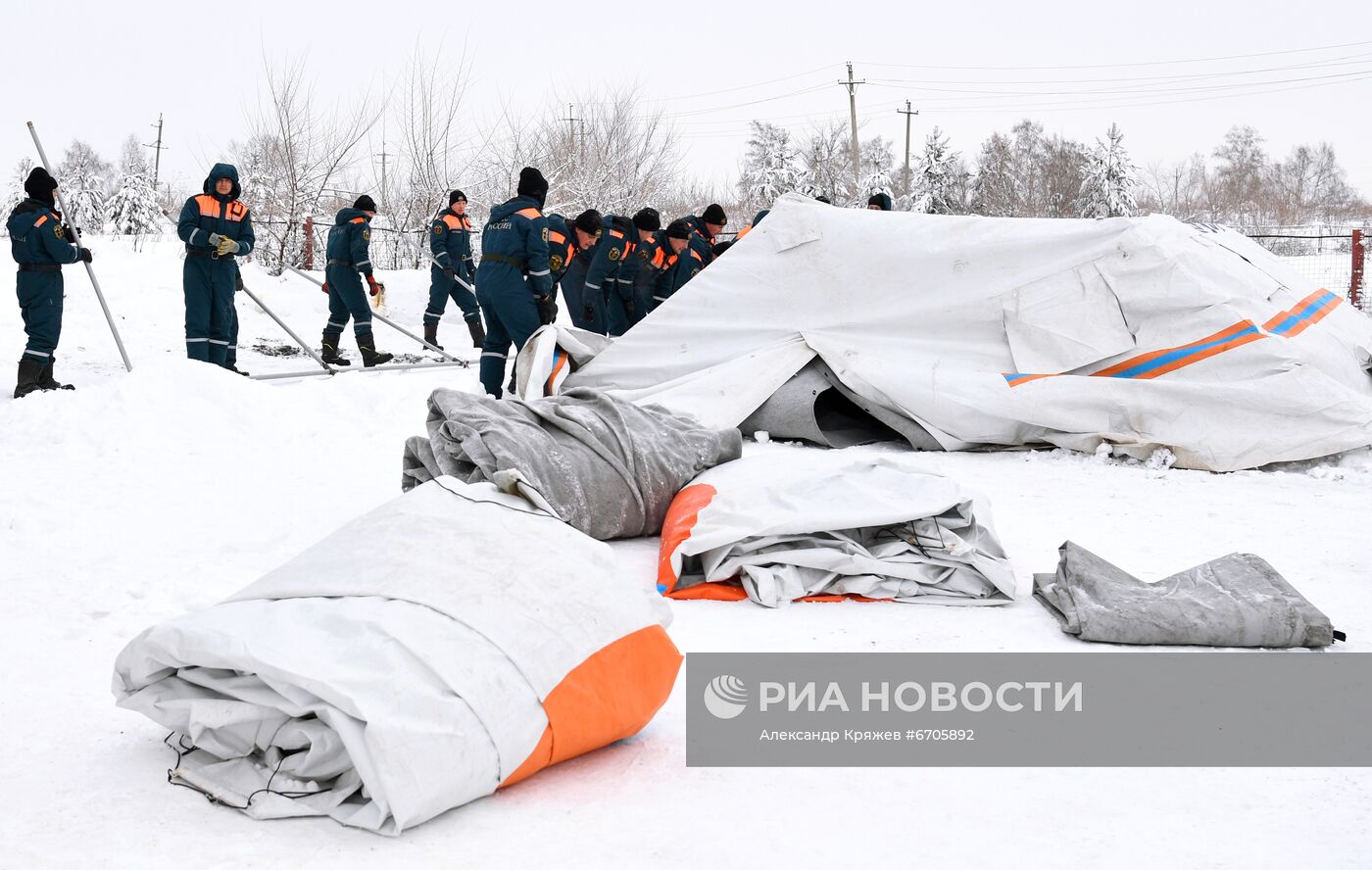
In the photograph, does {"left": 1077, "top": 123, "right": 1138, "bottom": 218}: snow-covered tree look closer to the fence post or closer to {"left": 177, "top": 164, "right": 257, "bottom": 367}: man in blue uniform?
the fence post

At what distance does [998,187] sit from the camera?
123ft

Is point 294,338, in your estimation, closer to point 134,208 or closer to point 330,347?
point 330,347

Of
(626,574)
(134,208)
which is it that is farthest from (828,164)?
(626,574)

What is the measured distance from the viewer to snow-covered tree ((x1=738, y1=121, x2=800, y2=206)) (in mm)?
37031

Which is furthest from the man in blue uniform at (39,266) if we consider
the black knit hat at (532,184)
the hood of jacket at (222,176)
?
the black knit hat at (532,184)

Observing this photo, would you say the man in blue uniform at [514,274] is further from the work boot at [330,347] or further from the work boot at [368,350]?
the work boot at [330,347]

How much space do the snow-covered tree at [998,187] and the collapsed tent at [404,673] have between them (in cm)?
3573

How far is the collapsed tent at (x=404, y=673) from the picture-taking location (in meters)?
2.21

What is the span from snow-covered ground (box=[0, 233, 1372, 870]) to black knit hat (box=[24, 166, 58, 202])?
86.3 inches

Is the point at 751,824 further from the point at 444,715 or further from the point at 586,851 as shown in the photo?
the point at 444,715

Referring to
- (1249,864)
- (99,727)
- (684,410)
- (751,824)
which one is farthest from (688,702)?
(684,410)

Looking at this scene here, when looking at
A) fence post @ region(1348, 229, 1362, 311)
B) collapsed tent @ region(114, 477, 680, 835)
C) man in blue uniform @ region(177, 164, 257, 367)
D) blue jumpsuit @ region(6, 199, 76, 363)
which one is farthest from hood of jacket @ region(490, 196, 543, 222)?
fence post @ region(1348, 229, 1362, 311)

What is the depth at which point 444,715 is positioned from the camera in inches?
87.9

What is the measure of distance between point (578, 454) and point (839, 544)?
1.14 metres
